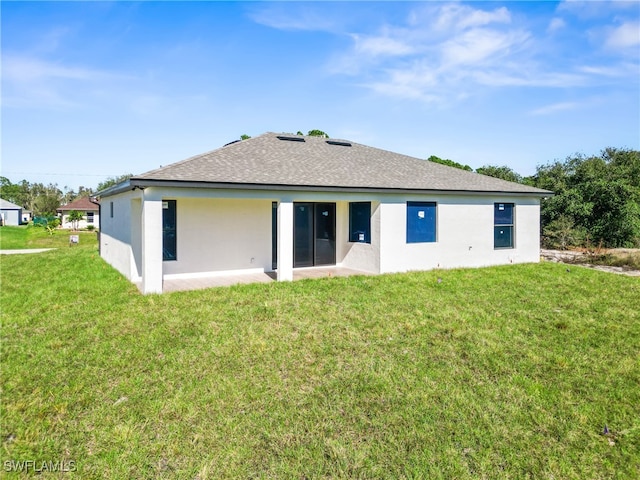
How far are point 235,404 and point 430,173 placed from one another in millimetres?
12148

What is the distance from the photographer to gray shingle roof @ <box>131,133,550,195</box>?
32.7 feet

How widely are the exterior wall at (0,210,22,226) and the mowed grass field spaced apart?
58.2 m

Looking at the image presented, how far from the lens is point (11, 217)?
55.0m

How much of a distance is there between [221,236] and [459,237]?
803 centimetres

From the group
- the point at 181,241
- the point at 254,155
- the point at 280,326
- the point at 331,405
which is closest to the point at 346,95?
the point at 254,155

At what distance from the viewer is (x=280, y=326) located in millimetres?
7090

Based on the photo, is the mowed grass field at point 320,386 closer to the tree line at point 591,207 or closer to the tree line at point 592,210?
the tree line at point 592,210

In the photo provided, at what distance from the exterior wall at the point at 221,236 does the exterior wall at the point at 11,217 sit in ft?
190

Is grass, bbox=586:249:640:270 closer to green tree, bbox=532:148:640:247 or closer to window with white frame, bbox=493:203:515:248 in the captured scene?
green tree, bbox=532:148:640:247

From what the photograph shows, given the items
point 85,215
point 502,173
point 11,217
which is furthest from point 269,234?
point 11,217

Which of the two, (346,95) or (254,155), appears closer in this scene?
(254,155)

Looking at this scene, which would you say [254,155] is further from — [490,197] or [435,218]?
[490,197]

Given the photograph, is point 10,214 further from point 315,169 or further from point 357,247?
point 357,247

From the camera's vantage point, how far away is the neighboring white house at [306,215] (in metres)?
9.98
